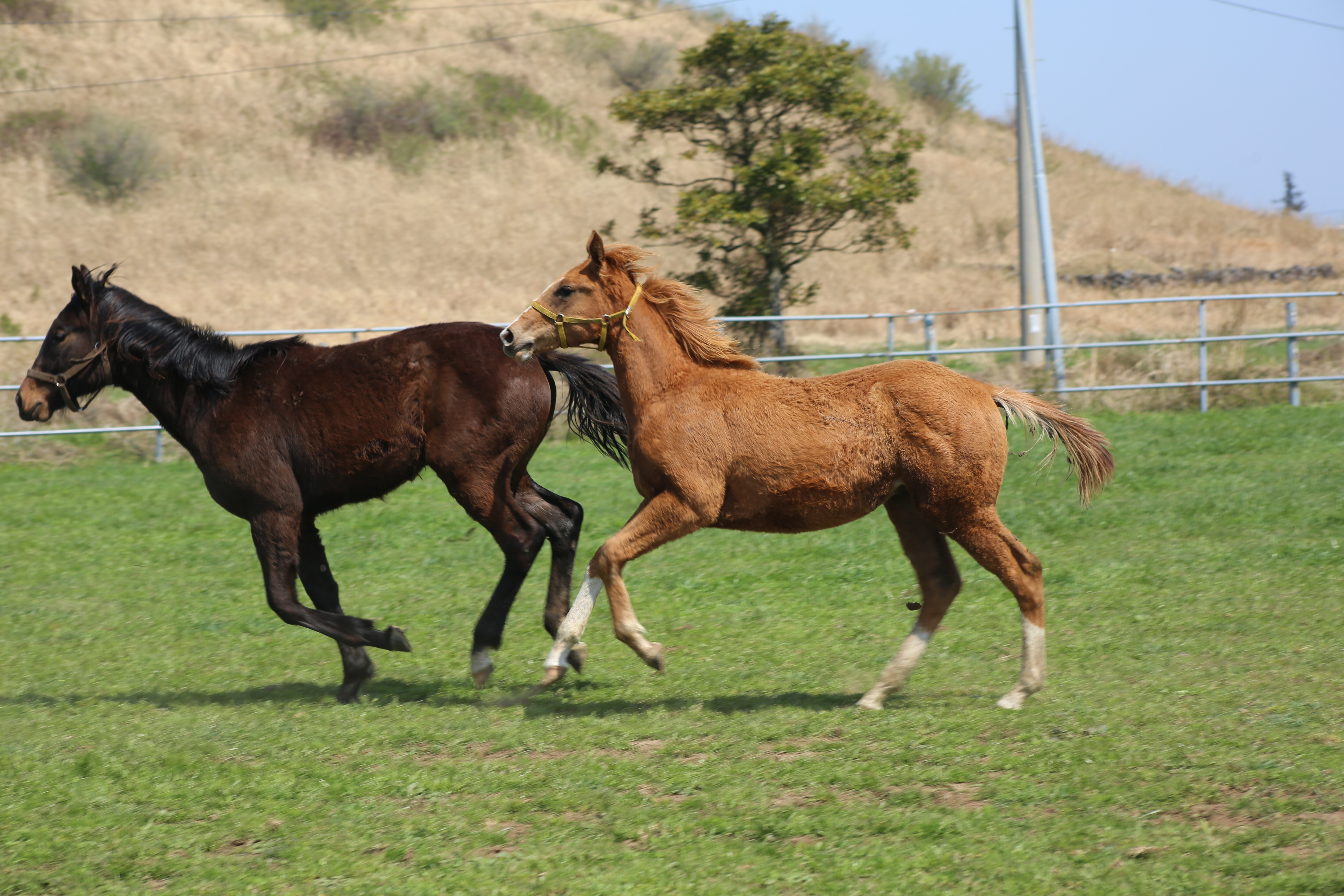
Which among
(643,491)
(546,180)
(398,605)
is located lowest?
(398,605)

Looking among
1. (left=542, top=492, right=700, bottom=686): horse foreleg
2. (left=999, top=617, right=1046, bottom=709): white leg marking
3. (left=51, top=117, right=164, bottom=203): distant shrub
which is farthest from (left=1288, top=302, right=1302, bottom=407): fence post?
(left=51, top=117, right=164, bottom=203): distant shrub

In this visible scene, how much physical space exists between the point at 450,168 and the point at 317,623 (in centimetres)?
3730

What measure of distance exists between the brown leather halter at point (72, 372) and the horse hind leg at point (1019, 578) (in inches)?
177

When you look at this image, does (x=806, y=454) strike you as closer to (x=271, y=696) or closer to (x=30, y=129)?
(x=271, y=696)

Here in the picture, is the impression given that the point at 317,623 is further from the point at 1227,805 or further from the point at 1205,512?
the point at 1205,512

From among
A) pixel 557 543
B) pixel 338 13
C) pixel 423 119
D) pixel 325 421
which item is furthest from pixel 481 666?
pixel 338 13

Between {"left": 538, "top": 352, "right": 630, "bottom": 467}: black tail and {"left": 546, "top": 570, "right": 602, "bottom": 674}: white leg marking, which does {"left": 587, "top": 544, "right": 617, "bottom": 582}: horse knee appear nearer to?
{"left": 546, "top": 570, "right": 602, "bottom": 674}: white leg marking

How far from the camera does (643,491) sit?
5383 mm

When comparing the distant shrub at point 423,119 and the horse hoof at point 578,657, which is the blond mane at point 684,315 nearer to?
the horse hoof at point 578,657

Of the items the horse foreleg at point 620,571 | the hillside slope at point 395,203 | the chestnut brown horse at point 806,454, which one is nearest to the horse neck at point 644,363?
the chestnut brown horse at point 806,454

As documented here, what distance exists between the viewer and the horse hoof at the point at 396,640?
5.73m

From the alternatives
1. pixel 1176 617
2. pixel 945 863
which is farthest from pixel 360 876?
pixel 1176 617

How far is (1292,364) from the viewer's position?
14.8m

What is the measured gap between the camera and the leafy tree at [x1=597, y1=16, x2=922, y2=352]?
63.3ft
